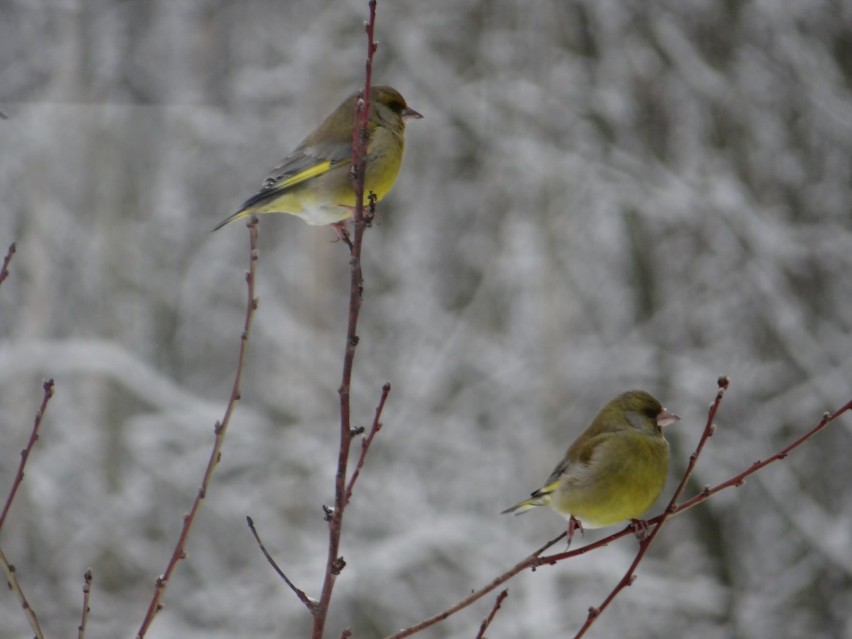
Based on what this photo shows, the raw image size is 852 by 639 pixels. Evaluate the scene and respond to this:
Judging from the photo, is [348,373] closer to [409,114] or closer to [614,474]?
[614,474]

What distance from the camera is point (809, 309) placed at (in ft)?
23.5

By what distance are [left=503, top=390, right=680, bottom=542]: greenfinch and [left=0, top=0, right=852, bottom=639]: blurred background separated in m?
4.18

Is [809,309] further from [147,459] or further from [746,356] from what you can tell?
[147,459]

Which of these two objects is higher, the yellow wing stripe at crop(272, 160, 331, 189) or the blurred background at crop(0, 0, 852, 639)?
the blurred background at crop(0, 0, 852, 639)

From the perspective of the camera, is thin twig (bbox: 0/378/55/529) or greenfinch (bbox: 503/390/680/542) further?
greenfinch (bbox: 503/390/680/542)

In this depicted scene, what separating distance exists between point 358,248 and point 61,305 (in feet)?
21.4

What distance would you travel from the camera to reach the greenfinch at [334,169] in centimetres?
260

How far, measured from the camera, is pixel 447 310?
23.5 ft

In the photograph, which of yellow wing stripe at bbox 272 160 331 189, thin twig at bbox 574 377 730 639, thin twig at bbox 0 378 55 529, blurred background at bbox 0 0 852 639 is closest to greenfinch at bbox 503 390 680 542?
thin twig at bbox 574 377 730 639

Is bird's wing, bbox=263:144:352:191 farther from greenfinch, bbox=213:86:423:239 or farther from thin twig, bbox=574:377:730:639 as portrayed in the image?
thin twig, bbox=574:377:730:639

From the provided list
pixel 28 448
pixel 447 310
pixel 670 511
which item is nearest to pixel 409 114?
pixel 670 511

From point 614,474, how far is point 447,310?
4.67 meters

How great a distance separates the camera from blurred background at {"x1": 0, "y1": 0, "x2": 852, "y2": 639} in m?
7.00

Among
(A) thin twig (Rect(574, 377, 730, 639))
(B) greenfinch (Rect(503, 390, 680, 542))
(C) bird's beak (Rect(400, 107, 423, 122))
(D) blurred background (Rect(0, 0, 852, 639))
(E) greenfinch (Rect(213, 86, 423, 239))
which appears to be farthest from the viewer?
(D) blurred background (Rect(0, 0, 852, 639))
